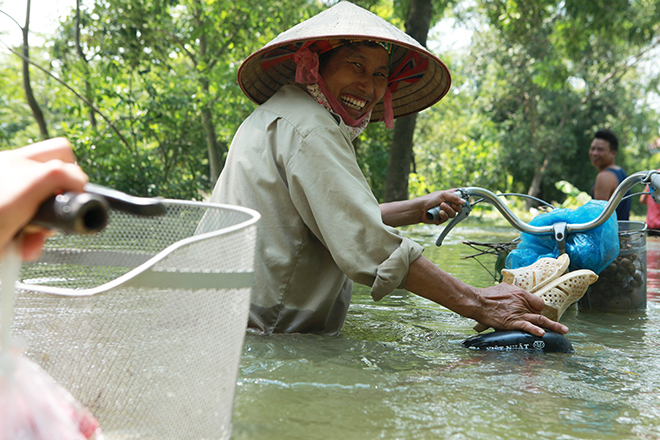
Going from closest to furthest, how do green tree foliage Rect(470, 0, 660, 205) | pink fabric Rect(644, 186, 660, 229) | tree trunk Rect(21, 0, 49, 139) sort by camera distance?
pink fabric Rect(644, 186, 660, 229), tree trunk Rect(21, 0, 49, 139), green tree foliage Rect(470, 0, 660, 205)

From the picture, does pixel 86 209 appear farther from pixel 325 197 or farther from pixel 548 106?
pixel 548 106

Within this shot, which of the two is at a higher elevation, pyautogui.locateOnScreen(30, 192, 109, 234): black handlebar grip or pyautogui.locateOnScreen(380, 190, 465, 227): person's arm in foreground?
pyautogui.locateOnScreen(30, 192, 109, 234): black handlebar grip

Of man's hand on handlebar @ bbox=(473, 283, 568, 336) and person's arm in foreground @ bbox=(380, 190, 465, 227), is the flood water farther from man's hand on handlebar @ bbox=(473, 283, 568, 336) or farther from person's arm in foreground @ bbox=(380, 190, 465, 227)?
person's arm in foreground @ bbox=(380, 190, 465, 227)

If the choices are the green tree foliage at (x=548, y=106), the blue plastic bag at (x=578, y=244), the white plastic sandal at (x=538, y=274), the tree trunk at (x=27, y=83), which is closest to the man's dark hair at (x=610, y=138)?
the blue plastic bag at (x=578, y=244)

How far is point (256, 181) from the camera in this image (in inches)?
92.8

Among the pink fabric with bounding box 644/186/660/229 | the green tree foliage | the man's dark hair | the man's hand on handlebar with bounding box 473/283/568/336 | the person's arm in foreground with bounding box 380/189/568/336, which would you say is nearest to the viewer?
the person's arm in foreground with bounding box 380/189/568/336

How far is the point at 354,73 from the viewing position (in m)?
2.65

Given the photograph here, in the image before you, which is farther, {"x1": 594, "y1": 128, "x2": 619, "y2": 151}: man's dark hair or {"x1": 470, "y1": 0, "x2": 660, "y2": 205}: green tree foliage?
{"x1": 470, "y1": 0, "x2": 660, "y2": 205}: green tree foliage

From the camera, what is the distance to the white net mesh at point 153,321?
1.16 meters

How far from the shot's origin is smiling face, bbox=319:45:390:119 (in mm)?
2635

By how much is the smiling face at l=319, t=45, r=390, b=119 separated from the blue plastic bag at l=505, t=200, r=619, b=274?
1.18 m

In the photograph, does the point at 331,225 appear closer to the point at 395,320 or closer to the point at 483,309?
Answer: the point at 483,309

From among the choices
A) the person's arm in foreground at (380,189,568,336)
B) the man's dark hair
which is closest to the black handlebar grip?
the person's arm in foreground at (380,189,568,336)

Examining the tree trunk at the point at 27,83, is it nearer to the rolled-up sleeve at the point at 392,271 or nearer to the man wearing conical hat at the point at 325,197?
the man wearing conical hat at the point at 325,197
